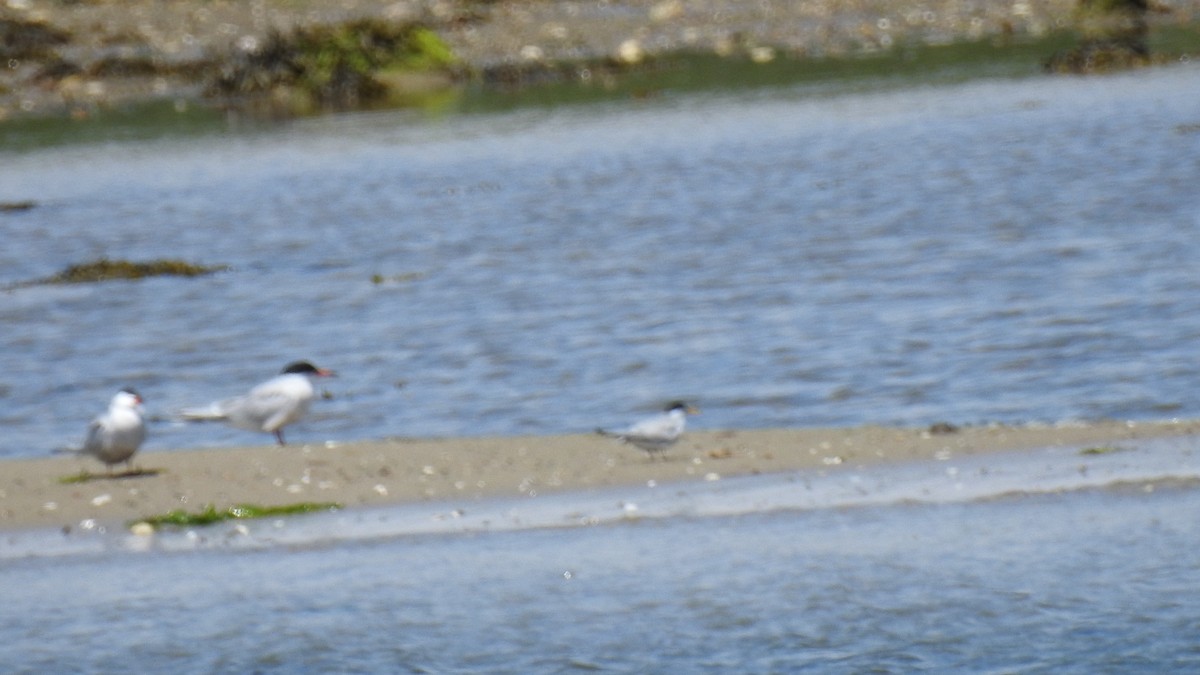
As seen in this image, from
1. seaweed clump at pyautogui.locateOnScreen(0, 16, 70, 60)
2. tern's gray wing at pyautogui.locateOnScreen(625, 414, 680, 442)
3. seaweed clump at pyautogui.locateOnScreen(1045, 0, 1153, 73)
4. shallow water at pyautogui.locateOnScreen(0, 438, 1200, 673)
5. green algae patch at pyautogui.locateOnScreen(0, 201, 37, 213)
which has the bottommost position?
green algae patch at pyautogui.locateOnScreen(0, 201, 37, 213)

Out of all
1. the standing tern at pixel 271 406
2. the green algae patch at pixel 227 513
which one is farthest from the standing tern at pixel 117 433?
the standing tern at pixel 271 406

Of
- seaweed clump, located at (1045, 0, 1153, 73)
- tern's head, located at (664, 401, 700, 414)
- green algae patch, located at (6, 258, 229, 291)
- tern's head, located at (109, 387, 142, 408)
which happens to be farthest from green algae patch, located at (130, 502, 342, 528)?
seaweed clump, located at (1045, 0, 1153, 73)

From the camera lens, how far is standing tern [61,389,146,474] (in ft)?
35.3

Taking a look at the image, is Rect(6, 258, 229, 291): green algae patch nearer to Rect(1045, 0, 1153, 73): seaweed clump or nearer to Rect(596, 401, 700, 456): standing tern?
Rect(596, 401, 700, 456): standing tern

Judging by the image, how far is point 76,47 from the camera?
36688mm

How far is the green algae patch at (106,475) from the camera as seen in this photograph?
1105 cm

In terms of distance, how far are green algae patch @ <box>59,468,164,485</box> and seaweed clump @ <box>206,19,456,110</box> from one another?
76.4ft

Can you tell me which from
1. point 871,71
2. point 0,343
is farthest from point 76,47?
point 0,343

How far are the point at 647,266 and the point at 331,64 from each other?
17278 millimetres

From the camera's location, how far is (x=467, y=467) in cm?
1088

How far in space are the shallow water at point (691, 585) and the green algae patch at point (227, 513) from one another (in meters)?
0.16

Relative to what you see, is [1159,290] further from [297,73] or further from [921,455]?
[297,73]

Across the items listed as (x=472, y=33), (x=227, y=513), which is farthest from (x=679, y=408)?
(x=472, y=33)

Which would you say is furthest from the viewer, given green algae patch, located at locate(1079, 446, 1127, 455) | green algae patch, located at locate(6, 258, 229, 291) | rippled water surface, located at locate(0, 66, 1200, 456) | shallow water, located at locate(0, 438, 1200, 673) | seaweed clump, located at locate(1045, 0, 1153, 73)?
seaweed clump, located at locate(1045, 0, 1153, 73)
